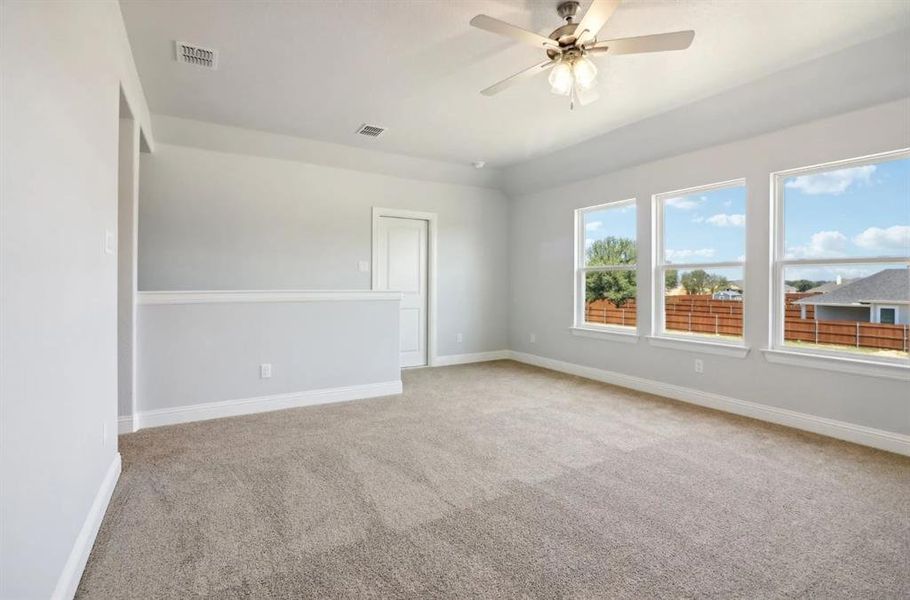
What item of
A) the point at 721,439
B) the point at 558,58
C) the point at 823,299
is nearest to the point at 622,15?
the point at 558,58

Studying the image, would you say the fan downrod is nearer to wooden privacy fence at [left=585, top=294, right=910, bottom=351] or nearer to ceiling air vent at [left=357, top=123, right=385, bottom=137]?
ceiling air vent at [left=357, top=123, right=385, bottom=137]

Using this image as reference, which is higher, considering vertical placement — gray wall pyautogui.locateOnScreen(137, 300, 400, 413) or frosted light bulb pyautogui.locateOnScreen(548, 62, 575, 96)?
frosted light bulb pyautogui.locateOnScreen(548, 62, 575, 96)

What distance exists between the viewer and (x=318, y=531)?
1942 millimetres

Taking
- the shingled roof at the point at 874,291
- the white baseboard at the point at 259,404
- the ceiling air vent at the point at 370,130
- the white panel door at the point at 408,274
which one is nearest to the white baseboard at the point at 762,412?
the shingled roof at the point at 874,291

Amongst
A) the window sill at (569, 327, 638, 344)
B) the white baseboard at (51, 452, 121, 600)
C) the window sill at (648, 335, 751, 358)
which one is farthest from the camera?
the window sill at (569, 327, 638, 344)

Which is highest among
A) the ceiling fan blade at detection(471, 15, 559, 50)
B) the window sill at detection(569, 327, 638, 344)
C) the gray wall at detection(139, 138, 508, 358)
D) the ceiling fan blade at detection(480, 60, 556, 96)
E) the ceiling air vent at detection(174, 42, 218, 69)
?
the ceiling air vent at detection(174, 42, 218, 69)

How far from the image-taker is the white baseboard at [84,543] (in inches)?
57.2

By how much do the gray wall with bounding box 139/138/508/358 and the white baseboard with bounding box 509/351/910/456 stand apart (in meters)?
1.88

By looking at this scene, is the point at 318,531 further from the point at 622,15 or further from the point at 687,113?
the point at 687,113

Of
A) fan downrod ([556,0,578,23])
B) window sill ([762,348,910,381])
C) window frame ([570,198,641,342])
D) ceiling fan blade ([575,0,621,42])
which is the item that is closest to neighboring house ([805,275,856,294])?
window sill ([762,348,910,381])

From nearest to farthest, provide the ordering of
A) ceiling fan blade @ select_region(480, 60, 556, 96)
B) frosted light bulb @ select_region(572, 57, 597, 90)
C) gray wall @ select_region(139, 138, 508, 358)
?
frosted light bulb @ select_region(572, 57, 597, 90), ceiling fan blade @ select_region(480, 60, 556, 96), gray wall @ select_region(139, 138, 508, 358)

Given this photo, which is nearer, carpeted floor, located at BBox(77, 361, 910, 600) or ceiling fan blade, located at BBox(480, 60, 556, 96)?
carpeted floor, located at BBox(77, 361, 910, 600)

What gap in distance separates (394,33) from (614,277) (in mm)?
3471

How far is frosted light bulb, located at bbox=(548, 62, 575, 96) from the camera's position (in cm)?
253
